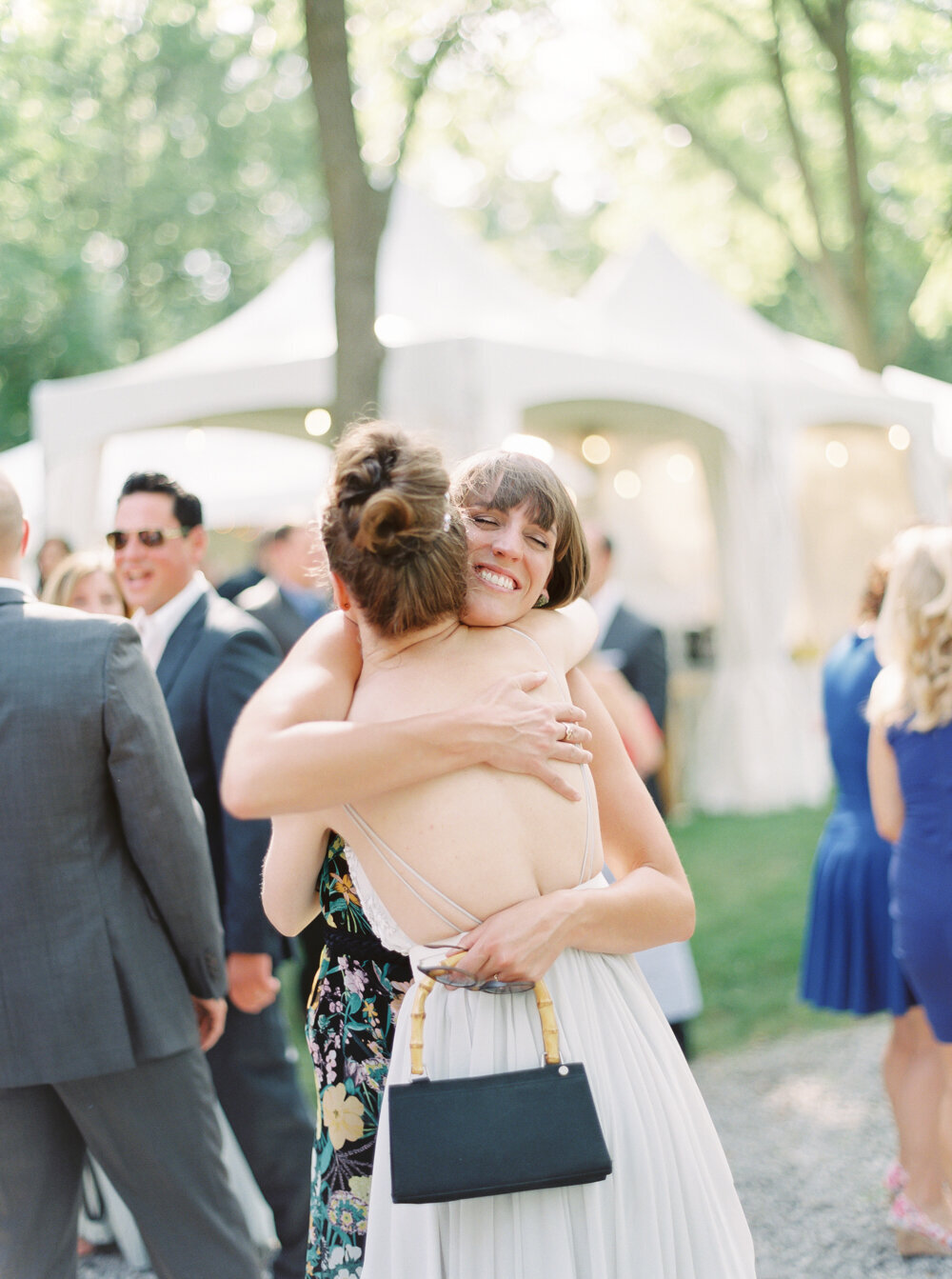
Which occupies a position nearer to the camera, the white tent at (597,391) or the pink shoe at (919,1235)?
the pink shoe at (919,1235)

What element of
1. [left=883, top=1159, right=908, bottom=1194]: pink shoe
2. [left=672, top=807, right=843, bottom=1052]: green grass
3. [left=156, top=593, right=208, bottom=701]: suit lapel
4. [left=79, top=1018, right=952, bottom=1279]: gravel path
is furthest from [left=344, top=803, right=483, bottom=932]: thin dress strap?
[left=672, top=807, right=843, bottom=1052]: green grass

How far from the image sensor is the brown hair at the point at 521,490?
181 centimetres

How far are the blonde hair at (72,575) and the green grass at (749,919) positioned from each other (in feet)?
10.6

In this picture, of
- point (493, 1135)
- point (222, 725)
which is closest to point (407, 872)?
point (493, 1135)

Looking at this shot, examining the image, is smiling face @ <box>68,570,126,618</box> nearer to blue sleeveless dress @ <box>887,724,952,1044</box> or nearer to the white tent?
blue sleeveless dress @ <box>887,724,952,1044</box>

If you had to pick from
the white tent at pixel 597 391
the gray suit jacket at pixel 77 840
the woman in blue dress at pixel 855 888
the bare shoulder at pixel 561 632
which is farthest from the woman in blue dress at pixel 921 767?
the white tent at pixel 597 391

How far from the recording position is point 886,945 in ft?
13.4

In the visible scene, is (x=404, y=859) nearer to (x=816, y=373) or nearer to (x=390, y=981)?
(x=390, y=981)

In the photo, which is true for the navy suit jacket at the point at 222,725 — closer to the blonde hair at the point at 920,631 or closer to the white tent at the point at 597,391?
the blonde hair at the point at 920,631

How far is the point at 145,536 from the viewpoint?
138 inches

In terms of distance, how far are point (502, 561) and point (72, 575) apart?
279cm

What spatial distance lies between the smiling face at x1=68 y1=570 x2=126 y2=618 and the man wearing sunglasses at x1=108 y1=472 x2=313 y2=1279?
27.6 inches

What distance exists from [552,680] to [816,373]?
9.98 m

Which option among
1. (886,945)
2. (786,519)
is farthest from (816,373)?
(886,945)
